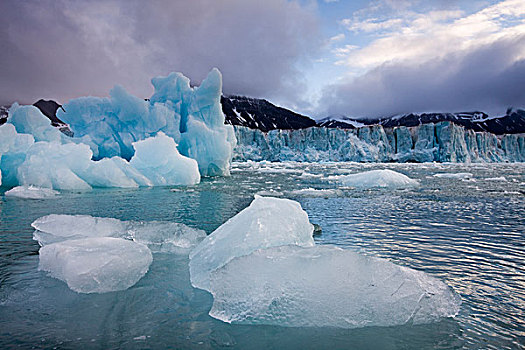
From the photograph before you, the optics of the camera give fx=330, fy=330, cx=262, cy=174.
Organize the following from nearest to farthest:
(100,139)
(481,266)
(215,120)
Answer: (481,266) < (100,139) < (215,120)

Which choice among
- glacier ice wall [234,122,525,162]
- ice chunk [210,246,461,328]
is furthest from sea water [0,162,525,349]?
glacier ice wall [234,122,525,162]

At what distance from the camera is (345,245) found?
4305 millimetres

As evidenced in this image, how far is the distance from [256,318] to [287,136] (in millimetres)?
43541

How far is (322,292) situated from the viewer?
2.33m

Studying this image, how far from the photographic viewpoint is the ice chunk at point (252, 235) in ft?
9.87

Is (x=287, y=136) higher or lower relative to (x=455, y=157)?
higher

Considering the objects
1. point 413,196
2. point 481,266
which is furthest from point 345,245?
point 413,196

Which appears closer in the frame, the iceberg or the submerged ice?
the iceberg

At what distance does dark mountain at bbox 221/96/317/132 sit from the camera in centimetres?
9900

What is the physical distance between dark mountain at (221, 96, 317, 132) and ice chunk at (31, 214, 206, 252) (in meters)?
89.9

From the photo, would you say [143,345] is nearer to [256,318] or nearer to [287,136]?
[256,318]

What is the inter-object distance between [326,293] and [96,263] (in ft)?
6.38

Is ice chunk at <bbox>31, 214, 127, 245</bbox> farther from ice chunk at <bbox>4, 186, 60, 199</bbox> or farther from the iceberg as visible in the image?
the iceberg

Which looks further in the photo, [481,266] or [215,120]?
[215,120]
